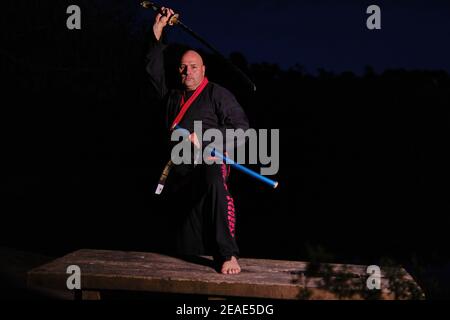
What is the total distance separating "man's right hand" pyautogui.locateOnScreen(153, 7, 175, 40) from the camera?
13.0 feet

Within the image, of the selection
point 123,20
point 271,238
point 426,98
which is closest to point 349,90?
point 426,98

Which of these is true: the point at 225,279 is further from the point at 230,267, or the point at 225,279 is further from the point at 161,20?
the point at 161,20

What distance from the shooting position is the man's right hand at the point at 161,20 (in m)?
3.95

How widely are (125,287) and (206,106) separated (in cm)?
154

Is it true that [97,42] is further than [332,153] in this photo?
No

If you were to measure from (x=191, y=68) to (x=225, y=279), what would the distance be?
168 cm

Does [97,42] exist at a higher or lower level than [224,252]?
higher

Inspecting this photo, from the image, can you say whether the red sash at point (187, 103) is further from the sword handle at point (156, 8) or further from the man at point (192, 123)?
the sword handle at point (156, 8)

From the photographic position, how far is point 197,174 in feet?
13.0

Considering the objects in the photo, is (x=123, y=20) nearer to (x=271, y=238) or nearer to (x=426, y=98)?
(x=271, y=238)

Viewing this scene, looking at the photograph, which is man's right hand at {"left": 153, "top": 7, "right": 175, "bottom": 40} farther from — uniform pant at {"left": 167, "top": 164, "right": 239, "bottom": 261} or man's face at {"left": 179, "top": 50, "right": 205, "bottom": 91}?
uniform pant at {"left": 167, "top": 164, "right": 239, "bottom": 261}

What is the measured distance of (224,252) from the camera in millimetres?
3629

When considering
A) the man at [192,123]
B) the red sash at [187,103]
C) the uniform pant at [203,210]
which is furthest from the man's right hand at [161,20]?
the uniform pant at [203,210]

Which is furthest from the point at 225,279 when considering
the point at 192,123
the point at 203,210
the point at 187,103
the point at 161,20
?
the point at 161,20
